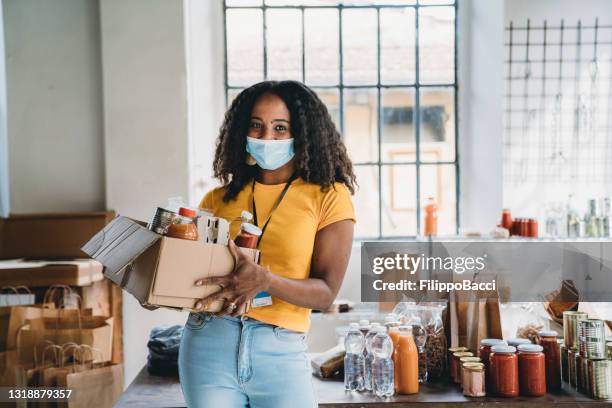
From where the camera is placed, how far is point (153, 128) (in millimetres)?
3758

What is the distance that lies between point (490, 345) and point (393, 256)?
0.74 m

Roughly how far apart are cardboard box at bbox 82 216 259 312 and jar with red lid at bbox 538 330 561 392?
3.84ft

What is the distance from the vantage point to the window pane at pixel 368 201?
429 cm

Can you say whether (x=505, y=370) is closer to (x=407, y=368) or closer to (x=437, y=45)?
(x=407, y=368)

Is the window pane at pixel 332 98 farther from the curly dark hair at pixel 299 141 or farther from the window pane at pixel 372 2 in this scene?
→ the curly dark hair at pixel 299 141

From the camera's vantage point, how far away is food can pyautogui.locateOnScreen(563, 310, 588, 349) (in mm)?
2184

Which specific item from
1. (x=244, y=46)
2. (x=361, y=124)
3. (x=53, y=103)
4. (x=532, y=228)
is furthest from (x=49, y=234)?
(x=532, y=228)

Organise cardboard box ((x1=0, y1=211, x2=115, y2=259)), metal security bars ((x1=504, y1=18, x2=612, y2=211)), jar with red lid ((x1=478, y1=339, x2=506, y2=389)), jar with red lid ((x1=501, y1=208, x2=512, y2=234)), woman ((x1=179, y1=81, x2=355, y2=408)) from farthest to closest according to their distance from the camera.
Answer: metal security bars ((x1=504, y1=18, x2=612, y2=211))
jar with red lid ((x1=501, y1=208, x2=512, y2=234))
cardboard box ((x1=0, y1=211, x2=115, y2=259))
jar with red lid ((x1=478, y1=339, x2=506, y2=389))
woman ((x1=179, y1=81, x2=355, y2=408))

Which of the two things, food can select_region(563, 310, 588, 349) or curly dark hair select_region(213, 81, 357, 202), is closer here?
curly dark hair select_region(213, 81, 357, 202)

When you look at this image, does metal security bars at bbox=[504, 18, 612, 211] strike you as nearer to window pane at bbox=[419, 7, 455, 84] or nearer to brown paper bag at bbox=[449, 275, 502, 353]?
window pane at bbox=[419, 7, 455, 84]

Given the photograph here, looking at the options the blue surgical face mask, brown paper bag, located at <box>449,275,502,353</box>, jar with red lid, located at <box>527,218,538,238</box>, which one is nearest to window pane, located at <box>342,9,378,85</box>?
jar with red lid, located at <box>527,218,538,238</box>

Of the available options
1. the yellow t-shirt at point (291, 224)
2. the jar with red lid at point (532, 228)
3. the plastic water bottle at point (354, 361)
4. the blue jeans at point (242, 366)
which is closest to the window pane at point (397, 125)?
the jar with red lid at point (532, 228)

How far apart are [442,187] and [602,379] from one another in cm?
234

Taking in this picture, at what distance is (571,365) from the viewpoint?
219 cm
